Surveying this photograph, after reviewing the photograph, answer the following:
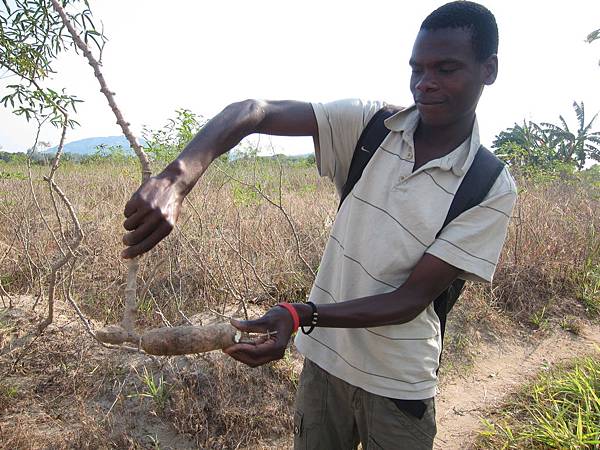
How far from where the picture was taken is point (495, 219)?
1.19 meters

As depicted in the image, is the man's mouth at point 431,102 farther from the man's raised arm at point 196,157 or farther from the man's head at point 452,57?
the man's raised arm at point 196,157

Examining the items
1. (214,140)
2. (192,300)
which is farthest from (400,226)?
(192,300)

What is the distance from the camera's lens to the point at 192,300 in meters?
3.45

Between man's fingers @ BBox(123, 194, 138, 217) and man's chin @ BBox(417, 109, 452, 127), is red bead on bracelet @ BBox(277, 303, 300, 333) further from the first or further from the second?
man's chin @ BBox(417, 109, 452, 127)

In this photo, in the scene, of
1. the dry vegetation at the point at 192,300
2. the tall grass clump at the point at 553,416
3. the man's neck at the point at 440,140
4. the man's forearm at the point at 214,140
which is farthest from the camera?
the dry vegetation at the point at 192,300

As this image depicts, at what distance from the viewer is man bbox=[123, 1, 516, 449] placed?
116 cm

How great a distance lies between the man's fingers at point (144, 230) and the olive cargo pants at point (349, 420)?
2.80ft

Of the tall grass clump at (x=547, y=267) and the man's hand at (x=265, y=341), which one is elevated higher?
the man's hand at (x=265, y=341)

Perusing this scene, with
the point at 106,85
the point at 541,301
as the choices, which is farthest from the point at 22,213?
the point at 541,301

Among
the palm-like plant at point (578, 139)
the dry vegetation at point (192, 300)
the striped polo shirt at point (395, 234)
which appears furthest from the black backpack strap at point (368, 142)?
the palm-like plant at point (578, 139)

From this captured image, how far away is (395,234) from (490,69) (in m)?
0.53

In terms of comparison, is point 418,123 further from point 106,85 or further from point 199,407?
point 199,407

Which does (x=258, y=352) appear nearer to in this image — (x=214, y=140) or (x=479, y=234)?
(x=214, y=140)

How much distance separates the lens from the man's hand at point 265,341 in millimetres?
1124
